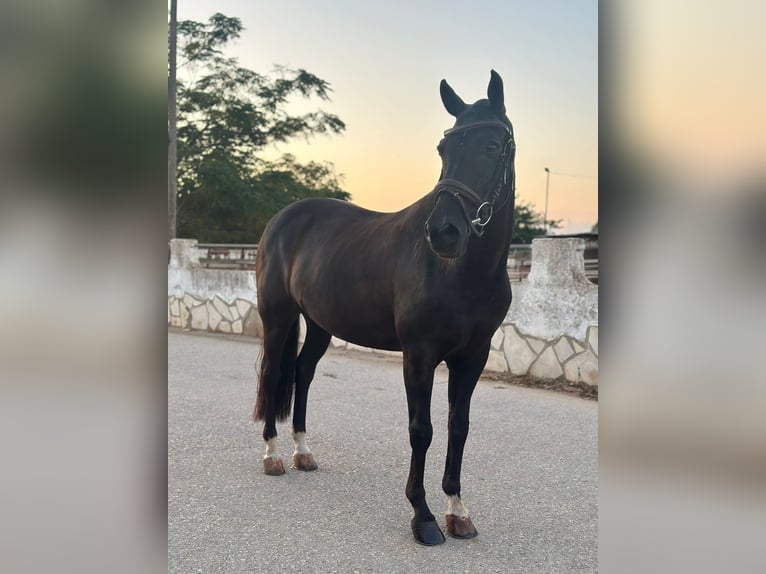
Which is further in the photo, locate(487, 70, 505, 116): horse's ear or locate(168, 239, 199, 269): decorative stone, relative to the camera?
locate(168, 239, 199, 269): decorative stone

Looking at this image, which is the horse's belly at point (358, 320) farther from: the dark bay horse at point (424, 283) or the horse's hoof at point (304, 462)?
the horse's hoof at point (304, 462)

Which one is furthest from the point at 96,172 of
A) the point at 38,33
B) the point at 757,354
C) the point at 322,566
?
the point at 322,566

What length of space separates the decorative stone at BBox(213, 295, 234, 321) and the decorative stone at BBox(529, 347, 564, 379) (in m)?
5.28

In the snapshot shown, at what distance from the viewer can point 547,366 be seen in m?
5.78

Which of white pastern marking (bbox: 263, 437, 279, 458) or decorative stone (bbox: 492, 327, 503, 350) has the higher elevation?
decorative stone (bbox: 492, 327, 503, 350)

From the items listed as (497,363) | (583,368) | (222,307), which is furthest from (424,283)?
(222,307)

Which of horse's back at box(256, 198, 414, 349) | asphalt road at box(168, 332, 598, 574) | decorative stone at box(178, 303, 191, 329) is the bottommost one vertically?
asphalt road at box(168, 332, 598, 574)

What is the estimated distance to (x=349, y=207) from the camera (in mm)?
3738

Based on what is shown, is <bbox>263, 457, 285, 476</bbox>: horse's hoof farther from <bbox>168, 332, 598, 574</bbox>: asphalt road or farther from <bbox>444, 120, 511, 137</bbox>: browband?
<bbox>444, 120, 511, 137</bbox>: browband

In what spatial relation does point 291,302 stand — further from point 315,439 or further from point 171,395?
point 171,395

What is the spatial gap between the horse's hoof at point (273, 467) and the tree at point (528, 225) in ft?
80.9

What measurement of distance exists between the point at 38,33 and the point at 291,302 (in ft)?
10.3

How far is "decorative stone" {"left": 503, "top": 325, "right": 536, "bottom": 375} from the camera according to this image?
5949 mm

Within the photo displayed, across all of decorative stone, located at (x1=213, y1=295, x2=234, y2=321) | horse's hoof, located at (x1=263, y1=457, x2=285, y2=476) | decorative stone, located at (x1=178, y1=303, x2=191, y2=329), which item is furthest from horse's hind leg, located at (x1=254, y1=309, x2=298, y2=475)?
decorative stone, located at (x1=178, y1=303, x2=191, y2=329)
